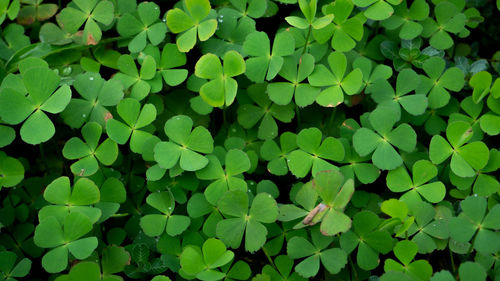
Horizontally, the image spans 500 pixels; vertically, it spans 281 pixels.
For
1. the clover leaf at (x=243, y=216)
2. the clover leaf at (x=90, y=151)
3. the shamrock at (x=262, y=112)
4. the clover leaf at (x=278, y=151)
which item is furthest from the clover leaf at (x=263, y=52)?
the clover leaf at (x=90, y=151)

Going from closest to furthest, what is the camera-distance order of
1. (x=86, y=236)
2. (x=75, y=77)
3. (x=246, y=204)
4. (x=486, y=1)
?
1. (x=246, y=204)
2. (x=86, y=236)
3. (x=75, y=77)
4. (x=486, y=1)

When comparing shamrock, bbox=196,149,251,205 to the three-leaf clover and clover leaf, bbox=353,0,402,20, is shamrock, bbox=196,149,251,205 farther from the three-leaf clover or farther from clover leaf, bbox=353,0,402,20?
clover leaf, bbox=353,0,402,20

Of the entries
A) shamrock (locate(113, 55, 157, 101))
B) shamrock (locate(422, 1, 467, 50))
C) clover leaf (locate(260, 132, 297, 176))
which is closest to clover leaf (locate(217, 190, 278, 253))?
clover leaf (locate(260, 132, 297, 176))

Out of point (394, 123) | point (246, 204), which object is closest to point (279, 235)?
point (246, 204)

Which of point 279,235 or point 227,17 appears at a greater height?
point 227,17

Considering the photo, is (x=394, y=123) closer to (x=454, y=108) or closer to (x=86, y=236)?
(x=454, y=108)

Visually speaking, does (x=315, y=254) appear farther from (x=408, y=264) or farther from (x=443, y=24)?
(x=443, y=24)

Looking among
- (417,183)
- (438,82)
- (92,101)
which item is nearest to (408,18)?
(438,82)
